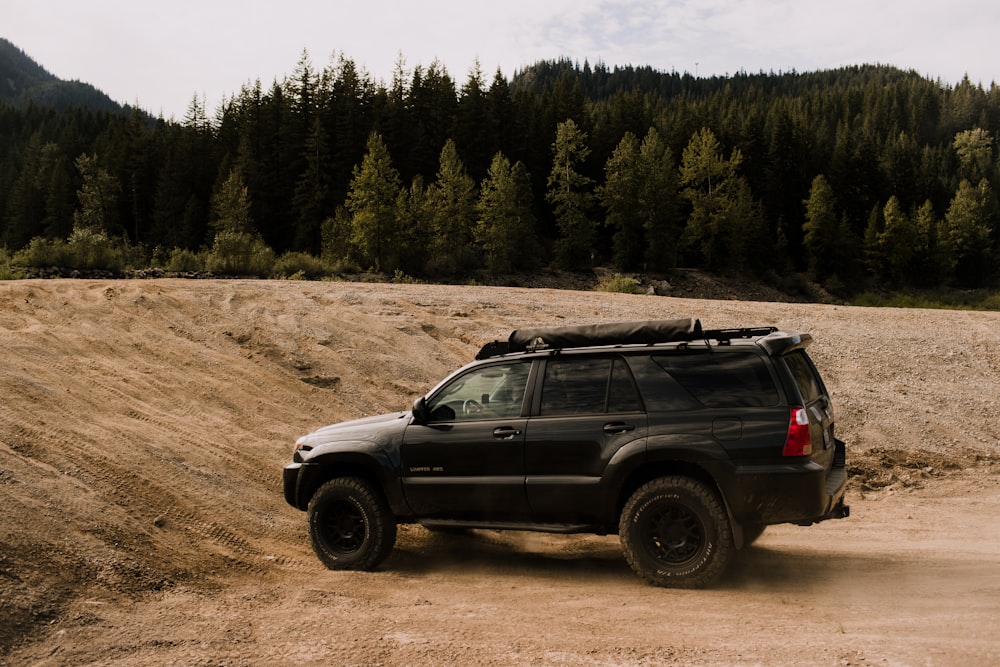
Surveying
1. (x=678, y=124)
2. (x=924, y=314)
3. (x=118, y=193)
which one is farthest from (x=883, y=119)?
(x=924, y=314)

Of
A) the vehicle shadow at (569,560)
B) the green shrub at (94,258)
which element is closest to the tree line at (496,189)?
the green shrub at (94,258)

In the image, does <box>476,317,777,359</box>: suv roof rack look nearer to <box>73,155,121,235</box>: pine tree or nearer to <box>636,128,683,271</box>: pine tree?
<box>636,128,683,271</box>: pine tree

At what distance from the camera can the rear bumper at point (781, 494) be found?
5801mm

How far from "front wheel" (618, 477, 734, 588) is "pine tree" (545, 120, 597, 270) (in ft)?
181

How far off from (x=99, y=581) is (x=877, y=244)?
80.4 meters

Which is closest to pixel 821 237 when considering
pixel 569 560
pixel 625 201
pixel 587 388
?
pixel 625 201

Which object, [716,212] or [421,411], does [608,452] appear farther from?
[716,212]

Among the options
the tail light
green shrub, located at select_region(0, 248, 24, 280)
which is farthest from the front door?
green shrub, located at select_region(0, 248, 24, 280)

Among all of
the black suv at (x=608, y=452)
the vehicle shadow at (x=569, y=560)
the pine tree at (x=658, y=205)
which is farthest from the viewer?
the pine tree at (x=658, y=205)

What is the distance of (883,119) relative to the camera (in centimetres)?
13762

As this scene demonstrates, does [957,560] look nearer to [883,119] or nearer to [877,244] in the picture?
[877,244]

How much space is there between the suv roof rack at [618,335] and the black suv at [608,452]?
0.04 ft

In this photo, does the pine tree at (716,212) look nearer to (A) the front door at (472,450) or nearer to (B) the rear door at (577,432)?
(A) the front door at (472,450)

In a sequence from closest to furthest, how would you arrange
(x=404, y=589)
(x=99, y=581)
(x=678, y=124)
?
(x=99, y=581) → (x=404, y=589) → (x=678, y=124)
